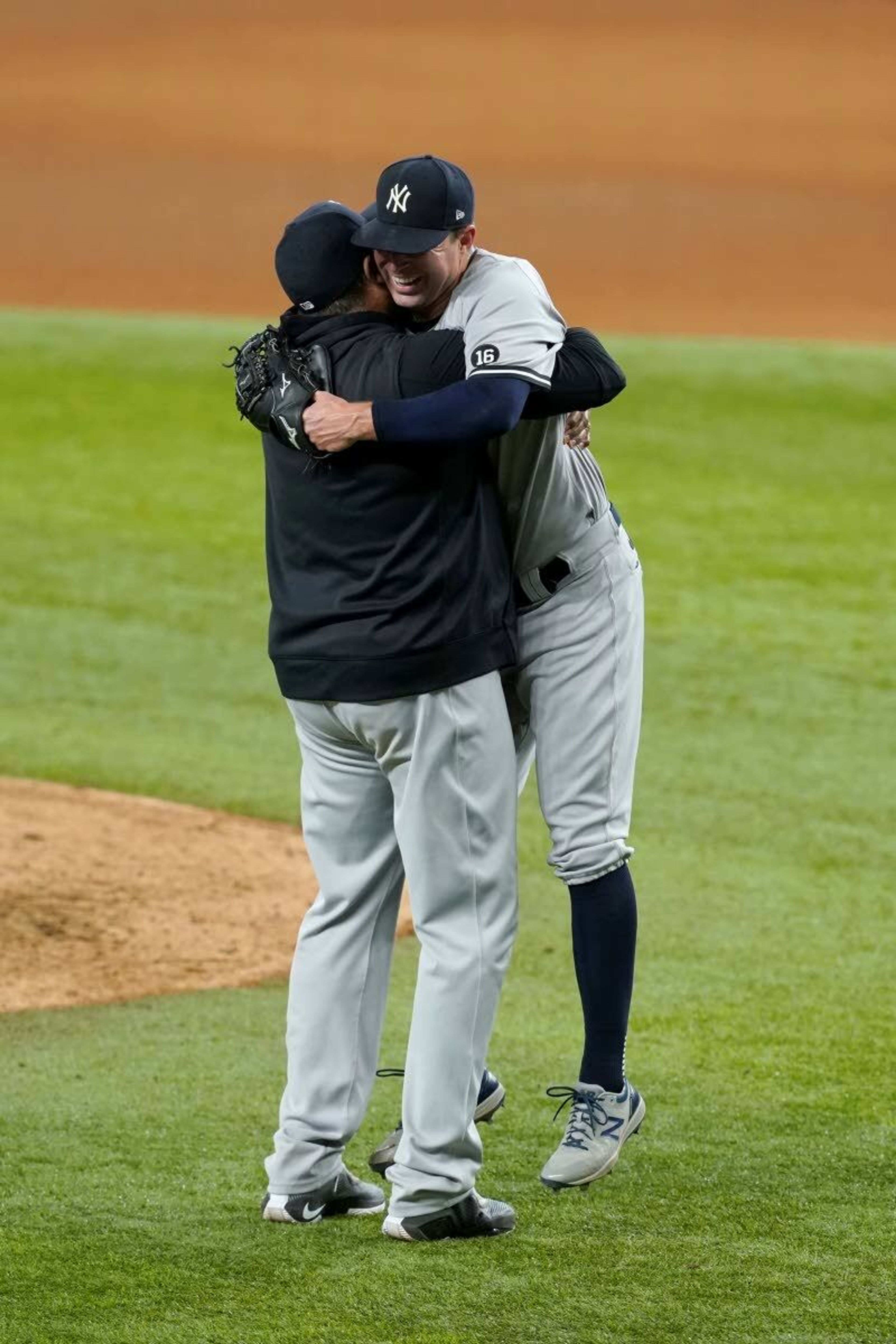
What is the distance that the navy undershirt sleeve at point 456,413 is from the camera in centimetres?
314

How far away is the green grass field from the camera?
10.4 feet

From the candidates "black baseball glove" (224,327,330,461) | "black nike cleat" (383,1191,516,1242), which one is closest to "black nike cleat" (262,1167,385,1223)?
"black nike cleat" (383,1191,516,1242)

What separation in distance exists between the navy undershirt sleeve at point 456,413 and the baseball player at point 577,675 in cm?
15

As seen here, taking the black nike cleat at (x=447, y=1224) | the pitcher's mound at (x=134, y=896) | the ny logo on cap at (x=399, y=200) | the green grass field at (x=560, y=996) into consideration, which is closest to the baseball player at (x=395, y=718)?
the black nike cleat at (x=447, y=1224)

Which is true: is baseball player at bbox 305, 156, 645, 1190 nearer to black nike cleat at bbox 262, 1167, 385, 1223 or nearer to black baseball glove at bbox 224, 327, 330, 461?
black baseball glove at bbox 224, 327, 330, 461

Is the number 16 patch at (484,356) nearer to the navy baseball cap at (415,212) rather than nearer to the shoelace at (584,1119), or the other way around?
the navy baseball cap at (415,212)

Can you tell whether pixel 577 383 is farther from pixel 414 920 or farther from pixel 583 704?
pixel 414 920

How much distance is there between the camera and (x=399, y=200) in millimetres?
3178

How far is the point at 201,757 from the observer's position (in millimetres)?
7957

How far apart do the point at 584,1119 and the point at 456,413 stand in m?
1.34

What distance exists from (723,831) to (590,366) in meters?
3.95

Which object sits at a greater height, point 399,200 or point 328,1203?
point 399,200

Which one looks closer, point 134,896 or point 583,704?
point 583,704

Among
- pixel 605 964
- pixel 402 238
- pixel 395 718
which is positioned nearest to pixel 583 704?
pixel 395 718
